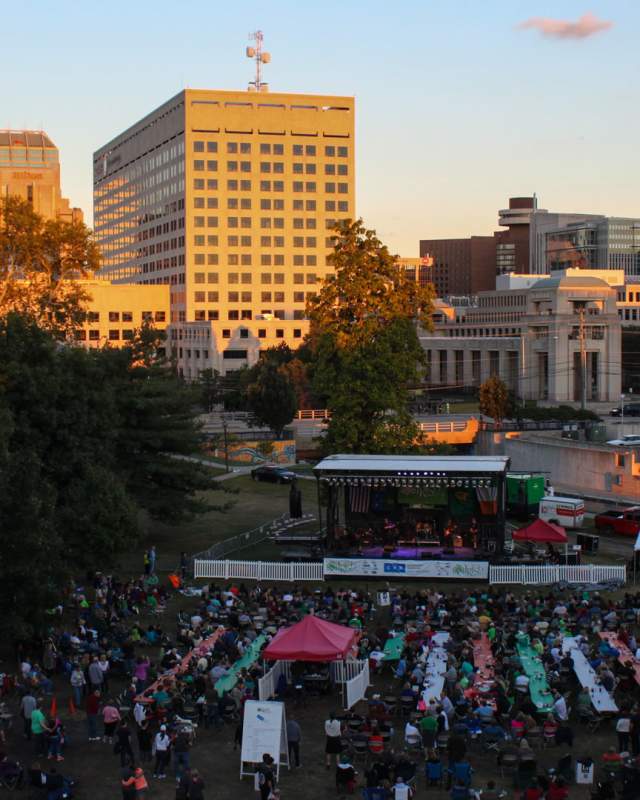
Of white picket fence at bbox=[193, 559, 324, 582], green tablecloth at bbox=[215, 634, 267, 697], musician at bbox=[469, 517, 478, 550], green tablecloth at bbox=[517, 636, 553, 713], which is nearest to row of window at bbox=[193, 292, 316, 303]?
musician at bbox=[469, 517, 478, 550]

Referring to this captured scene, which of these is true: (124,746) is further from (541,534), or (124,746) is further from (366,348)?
(366,348)

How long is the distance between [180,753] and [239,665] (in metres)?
5.43

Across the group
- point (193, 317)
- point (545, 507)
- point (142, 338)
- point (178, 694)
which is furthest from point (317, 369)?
point (193, 317)

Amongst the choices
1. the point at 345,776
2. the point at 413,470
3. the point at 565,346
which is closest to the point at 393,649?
the point at 345,776

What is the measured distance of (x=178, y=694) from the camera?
23.8 m

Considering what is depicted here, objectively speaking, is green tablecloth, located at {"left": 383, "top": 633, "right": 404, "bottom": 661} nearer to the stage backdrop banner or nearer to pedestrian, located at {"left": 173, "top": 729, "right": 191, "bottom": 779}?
pedestrian, located at {"left": 173, "top": 729, "right": 191, "bottom": 779}

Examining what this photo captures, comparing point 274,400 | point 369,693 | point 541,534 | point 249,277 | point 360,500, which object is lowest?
point 369,693

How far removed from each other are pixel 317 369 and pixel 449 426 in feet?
105

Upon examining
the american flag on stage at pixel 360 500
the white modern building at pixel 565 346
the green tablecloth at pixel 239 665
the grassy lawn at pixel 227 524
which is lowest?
the grassy lawn at pixel 227 524

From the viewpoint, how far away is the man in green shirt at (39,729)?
21.7 meters

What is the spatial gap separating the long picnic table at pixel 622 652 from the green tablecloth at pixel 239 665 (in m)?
8.34

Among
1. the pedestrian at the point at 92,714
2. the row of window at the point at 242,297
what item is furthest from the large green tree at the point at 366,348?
the row of window at the point at 242,297

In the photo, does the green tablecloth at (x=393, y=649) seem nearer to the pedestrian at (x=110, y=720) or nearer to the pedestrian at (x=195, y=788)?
the pedestrian at (x=110, y=720)

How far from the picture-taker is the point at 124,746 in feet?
69.2
